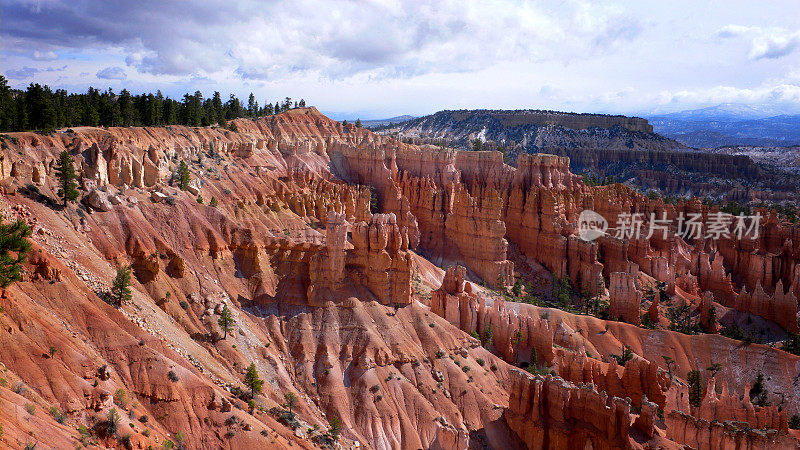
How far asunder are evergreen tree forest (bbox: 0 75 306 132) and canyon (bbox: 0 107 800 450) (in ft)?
16.1

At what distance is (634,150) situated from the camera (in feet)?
632

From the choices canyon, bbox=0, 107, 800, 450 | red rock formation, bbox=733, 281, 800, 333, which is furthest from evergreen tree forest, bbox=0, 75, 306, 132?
red rock formation, bbox=733, 281, 800, 333

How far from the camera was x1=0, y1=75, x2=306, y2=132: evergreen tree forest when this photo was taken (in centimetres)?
5688

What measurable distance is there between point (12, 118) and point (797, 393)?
81.3 metres

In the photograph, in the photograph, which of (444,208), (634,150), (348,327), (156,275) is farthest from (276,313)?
(634,150)

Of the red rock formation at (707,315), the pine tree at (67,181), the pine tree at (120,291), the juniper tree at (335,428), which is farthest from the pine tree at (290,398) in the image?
the red rock formation at (707,315)

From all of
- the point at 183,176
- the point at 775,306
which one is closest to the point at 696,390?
the point at 775,306

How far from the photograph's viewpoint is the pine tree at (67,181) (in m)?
41.5

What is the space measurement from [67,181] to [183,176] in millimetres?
14609

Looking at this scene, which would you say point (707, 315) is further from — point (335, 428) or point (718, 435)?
point (335, 428)

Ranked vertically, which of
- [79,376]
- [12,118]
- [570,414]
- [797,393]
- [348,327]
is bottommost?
[797,393]

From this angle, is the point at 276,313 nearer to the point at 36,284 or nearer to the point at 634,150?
the point at 36,284

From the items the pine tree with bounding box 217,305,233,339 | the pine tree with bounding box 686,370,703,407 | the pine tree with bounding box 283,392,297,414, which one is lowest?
the pine tree with bounding box 686,370,703,407

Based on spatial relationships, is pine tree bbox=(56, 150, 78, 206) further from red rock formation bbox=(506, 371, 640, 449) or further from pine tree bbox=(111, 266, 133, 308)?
red rock formation bbox=(506, 371, 640, 449)
